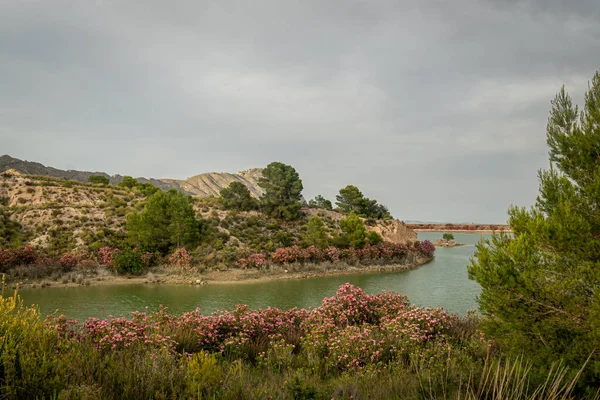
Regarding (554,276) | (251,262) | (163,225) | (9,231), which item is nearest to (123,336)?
(554,276)

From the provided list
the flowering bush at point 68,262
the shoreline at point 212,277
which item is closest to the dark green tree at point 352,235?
the shoreline at point 212,277

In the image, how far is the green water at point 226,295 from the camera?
16.2m

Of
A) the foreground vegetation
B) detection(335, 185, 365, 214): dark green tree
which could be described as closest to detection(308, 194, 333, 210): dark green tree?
detection(335, 185, 365, 214): dark green tree

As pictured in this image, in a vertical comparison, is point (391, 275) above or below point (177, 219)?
below

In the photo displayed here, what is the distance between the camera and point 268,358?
6805mm

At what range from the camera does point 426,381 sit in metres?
5.42

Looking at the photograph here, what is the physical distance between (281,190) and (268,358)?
3455cm

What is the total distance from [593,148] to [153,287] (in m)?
23.0

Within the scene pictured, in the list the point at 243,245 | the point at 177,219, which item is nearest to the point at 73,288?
the point at 177,219

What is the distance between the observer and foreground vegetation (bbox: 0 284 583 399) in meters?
3.94

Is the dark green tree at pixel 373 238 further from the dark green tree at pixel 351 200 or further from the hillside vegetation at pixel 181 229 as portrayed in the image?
the dark green tree at pixel 351 200

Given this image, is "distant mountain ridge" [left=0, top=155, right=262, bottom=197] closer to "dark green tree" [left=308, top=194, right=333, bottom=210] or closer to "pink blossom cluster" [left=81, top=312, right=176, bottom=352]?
"dark green tree" [left=308, top=194, right=333, bottom=210]

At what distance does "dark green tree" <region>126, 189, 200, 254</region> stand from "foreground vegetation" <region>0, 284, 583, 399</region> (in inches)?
768

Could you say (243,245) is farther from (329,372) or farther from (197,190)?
(197,190)
